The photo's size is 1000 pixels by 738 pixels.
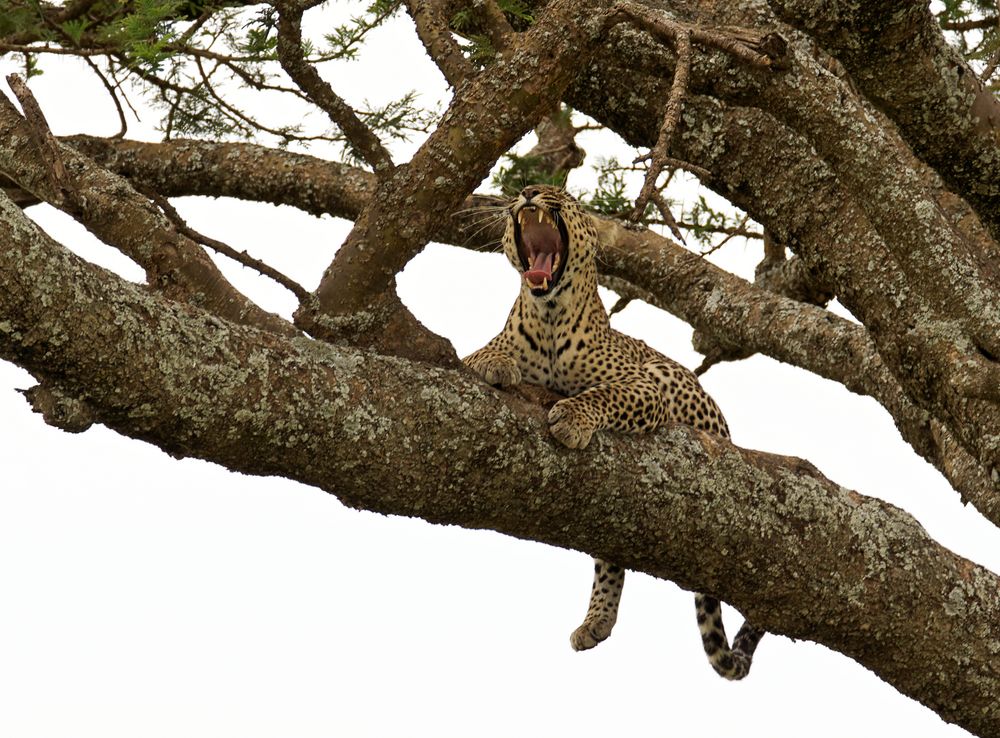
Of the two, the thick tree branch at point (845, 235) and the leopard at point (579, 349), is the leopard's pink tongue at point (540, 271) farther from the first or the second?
the thick tree branch at point (845, 235)

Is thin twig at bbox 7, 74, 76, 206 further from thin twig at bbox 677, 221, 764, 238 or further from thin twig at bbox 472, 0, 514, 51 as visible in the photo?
thin twig at bbox 677, 221, 764, 238

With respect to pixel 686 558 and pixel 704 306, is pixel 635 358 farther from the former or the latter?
pixel 686 558

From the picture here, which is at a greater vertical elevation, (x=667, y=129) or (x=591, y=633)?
(x=667, y=129)

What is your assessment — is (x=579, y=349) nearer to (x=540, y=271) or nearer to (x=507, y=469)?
(x=540, y=271)

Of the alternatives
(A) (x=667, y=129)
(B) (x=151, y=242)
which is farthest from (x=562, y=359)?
(A) (x=667, y=129)

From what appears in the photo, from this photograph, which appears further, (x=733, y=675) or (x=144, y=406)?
(x=733, y=675)

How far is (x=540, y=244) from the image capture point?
587cm

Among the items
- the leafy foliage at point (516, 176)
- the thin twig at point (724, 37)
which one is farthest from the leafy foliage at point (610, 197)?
the thin twig at point (724, 37)

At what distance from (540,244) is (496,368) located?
41.8 inches

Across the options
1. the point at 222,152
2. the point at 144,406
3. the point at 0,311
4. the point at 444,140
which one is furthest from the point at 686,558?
the point at 222,152

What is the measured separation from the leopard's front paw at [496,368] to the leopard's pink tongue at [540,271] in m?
0.33

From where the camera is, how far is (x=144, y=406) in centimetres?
339

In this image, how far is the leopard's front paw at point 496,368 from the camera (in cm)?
486

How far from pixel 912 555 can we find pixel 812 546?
0.38 m
